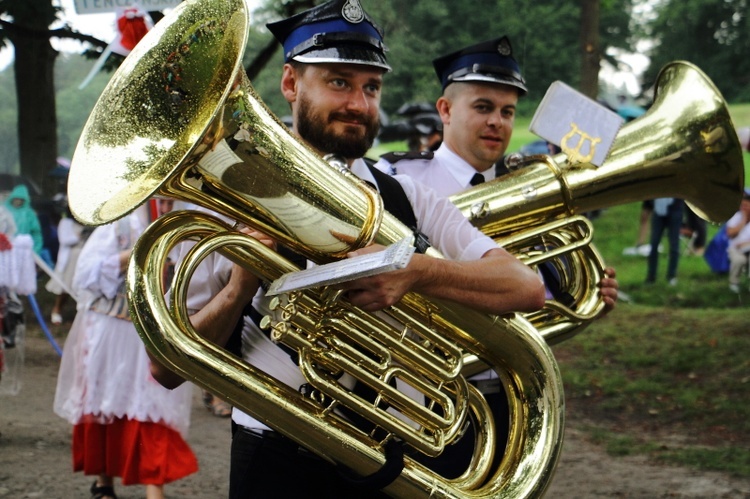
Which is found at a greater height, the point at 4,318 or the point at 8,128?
the point at 8,128

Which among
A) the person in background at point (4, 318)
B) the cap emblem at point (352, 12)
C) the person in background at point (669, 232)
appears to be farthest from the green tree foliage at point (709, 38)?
the cap emblem at point (352, 12)

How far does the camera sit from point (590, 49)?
11.1 m

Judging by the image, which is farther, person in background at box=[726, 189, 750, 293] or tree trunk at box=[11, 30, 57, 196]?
person in background at box=[726, 189, 750, 293]

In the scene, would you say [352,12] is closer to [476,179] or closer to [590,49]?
[476,179]

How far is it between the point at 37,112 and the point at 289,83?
8132 mm

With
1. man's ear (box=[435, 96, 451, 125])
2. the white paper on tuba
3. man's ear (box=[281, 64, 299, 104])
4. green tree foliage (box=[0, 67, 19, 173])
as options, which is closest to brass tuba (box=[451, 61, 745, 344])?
man's ear (box=[435, 96, 451, 125])

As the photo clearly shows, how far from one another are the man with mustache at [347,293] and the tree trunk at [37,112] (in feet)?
24.7

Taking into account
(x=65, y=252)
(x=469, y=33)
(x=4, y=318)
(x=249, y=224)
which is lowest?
(x=4, y=318)

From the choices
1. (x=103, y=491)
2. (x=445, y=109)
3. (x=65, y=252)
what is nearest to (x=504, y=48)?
(x=445, y=109)

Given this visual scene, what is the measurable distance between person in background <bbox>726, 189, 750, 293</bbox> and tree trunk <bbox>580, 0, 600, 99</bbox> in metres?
2.06

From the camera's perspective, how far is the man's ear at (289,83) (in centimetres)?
283

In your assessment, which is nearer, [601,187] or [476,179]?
[601,187]

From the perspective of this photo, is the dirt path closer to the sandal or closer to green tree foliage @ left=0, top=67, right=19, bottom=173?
the sandal

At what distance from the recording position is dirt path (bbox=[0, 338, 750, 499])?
5805 mm
